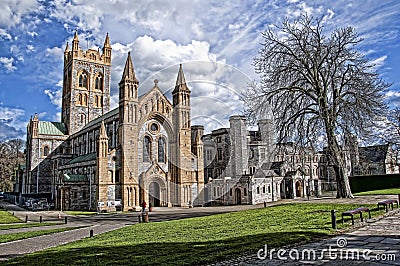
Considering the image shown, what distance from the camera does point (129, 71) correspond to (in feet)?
145

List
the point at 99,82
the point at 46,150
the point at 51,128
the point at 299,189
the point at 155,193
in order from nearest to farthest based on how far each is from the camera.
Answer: the point at 155,193 < the point at 299,189 < the point at 46,150 < the point at 51,128 < the point at 99,82

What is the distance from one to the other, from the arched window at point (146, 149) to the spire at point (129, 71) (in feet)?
26.9

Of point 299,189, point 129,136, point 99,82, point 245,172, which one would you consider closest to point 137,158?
point 129,136

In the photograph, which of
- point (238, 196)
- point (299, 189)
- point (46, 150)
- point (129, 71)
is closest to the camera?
point (129, 71)

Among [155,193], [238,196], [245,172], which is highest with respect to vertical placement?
[245,172]

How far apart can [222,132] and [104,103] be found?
2704 centimetres

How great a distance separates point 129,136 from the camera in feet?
140

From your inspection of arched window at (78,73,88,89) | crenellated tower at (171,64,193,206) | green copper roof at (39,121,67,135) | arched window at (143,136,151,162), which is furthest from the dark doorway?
arched window at (78,73,88,89)

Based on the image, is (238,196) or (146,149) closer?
(146,149)

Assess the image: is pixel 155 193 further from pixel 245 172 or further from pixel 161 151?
pixel 245 172

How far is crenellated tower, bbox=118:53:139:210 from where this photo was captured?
41312 millimetres

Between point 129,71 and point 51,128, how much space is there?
31.2 meters

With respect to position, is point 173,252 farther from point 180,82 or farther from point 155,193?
point 180,82

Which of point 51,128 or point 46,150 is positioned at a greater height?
point 51,128
